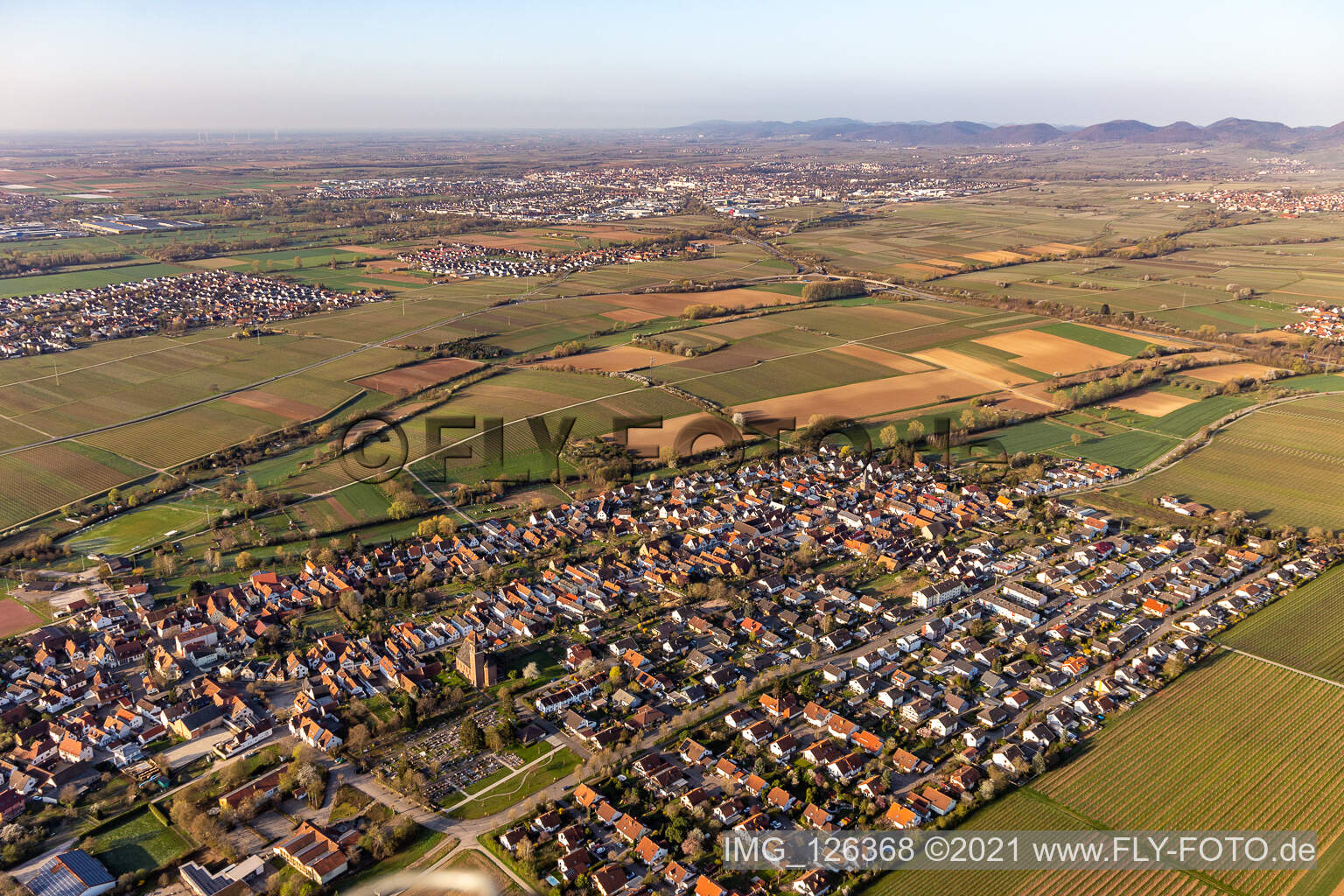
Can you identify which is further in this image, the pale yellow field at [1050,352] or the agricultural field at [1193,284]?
the agricultural field at [1193,284]

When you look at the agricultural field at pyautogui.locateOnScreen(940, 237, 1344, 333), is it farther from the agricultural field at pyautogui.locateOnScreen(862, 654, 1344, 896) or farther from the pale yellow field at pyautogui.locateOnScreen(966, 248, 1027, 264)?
the agricultural field at pyautogui.locateOnScreen(862, 654, 1344, 896)

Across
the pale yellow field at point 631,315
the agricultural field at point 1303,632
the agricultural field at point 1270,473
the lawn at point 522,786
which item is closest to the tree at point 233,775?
the lawn at point 522,786

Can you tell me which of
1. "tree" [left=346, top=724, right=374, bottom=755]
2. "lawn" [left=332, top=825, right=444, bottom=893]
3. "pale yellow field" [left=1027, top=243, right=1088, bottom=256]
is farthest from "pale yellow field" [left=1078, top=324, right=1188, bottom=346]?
"lawn" [left=332, top=825, right=444, bottom=893]

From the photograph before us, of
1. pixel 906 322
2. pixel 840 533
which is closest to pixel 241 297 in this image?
pixel 906 322

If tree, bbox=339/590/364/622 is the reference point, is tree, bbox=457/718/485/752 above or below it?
below

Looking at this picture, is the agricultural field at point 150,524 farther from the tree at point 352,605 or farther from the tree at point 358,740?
the tree at point 358,740

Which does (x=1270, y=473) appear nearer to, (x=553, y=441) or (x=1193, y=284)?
(x=553, y=441)

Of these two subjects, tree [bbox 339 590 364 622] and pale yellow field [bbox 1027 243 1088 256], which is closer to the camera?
tree [bbox 339 590 364 622]
